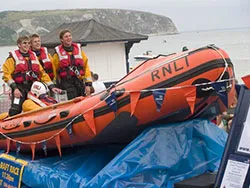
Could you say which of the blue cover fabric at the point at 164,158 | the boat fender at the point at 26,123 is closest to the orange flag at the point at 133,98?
the blue cover fabric at the point at 164,158

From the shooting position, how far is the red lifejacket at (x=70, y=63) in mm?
4883

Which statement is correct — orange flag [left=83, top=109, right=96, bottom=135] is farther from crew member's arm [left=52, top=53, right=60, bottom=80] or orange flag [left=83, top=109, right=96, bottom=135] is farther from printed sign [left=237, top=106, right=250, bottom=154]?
crew member's arm [left=52, top=53, right=60, bottom=80]

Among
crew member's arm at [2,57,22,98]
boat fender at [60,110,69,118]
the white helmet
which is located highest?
crew member's arm at [2,57,22,98]

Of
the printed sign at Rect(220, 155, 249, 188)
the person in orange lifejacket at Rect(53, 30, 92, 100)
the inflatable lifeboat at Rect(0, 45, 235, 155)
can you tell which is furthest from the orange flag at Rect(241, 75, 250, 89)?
the person in orange lifejacket at Rect(53, 30, 92, 100)

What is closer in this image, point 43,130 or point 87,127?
point 87,127

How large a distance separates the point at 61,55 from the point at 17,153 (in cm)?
115

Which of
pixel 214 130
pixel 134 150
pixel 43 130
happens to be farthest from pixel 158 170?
pixel 43 130

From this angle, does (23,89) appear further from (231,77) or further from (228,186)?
(228,186)

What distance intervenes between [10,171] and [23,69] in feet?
3.53

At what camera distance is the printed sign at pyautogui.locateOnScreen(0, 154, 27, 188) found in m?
4.07

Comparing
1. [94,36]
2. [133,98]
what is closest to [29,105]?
[133,98]

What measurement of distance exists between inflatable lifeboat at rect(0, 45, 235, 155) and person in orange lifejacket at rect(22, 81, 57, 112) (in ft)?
2.33

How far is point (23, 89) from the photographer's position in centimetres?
479

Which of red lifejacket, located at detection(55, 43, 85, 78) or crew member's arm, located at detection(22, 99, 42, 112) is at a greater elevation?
red lifejacket, located at detection(55, 43, 85, 78)
